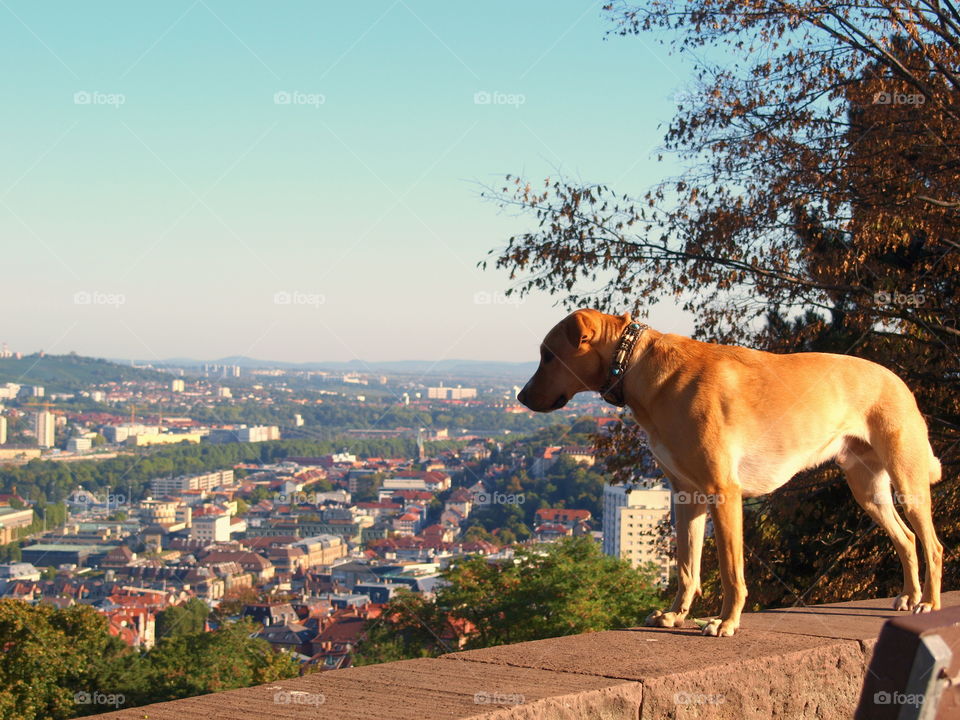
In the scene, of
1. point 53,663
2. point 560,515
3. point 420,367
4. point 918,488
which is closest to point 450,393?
point 420,367

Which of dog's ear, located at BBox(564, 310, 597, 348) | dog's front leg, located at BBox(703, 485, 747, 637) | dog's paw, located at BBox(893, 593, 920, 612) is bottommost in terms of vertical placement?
dog's paw, located at BBox(893, 593, 920, 612)

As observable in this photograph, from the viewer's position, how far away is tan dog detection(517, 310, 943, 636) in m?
3.97

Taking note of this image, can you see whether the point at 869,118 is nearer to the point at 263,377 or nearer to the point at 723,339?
the point at 723,339

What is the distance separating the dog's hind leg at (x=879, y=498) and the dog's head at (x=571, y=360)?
1.14 m

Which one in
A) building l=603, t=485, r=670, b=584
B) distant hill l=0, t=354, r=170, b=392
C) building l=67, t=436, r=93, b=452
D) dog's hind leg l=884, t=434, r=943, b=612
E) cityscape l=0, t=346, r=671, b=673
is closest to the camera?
dog's hind leg l=884, t=434, r=943, b=612

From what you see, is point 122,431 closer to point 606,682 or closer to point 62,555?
point 62,555

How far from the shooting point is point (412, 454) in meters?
80.4

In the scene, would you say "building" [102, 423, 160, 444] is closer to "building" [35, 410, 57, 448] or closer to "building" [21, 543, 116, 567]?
"building" [35, 410, 57, 448]

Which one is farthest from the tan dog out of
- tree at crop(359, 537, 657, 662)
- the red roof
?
the red roof

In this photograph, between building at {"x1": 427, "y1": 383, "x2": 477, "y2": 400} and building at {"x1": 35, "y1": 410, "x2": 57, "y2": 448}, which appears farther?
building at {"x1": 35, "y1": 410, "x2": 57, "y2": 448}

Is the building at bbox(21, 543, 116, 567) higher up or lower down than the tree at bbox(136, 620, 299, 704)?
lower down

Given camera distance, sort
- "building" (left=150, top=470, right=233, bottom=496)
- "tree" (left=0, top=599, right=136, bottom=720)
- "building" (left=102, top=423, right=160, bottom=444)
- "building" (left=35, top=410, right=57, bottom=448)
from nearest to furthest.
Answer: "tree" (left=0, top=599, right=136, bottom=720) < "building" (left=150, top=470, right=233, bottom=496) < "building" (left=35, top=410, right=57, bottom=448) < "building" (left=102, top=423, right=160, bottom=444)

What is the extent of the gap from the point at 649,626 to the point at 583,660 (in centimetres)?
100

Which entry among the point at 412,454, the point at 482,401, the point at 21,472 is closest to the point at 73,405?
the point at 21,472
